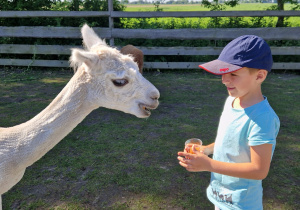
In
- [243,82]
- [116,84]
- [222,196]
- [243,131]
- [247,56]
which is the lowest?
[222,196]

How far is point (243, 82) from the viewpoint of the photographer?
4.75 feet

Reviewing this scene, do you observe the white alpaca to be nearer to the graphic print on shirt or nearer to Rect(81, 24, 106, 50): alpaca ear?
Rect(81, 24, 106, 50): alpaca ear

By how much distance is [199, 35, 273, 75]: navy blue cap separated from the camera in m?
1.37

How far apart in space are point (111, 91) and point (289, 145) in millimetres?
3054

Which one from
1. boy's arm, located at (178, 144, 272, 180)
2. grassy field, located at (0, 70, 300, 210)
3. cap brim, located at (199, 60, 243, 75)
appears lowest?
grassy field, located at (0, 70, 300, 210)

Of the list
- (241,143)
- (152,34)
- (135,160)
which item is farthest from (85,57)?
(152,34)

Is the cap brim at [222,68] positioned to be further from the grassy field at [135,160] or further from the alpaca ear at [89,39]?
the grassy field at [135,160]

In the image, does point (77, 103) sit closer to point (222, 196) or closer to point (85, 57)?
point (85, 57)

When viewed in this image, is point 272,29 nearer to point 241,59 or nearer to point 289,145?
point 289,145

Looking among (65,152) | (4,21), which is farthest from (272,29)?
(4,21)

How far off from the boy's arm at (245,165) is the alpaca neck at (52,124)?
2.69 ft

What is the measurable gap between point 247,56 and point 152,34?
281 inches

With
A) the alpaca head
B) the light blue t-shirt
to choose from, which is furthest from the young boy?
the alpaca head

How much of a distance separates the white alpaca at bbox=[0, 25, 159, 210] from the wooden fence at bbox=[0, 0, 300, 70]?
254 inches
